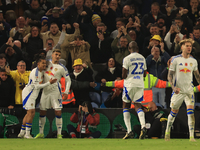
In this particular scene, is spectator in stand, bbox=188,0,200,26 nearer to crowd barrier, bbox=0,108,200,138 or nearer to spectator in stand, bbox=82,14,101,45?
spectator in stand, bbox=82,14,101,45

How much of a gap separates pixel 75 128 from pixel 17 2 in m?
7.39

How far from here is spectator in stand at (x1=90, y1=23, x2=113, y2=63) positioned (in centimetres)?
1219

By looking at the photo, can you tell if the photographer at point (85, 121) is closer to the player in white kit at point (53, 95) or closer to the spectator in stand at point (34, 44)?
the player in white kit at point (53, 95)

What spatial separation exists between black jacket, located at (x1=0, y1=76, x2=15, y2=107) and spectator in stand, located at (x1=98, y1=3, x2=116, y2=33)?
4.71m

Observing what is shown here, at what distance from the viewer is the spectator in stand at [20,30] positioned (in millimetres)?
12547

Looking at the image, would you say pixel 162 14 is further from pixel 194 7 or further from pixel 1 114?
pixel 1 114

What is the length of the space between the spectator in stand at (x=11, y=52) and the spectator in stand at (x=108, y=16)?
11.8 ft

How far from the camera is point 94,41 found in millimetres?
12344

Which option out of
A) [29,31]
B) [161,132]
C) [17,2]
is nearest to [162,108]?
[161,132]

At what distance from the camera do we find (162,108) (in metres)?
9.87

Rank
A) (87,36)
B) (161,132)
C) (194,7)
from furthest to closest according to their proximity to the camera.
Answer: (194,7), (87,36), (161,132)

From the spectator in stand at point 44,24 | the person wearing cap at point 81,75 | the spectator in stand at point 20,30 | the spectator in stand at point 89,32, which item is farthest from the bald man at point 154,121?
the spectator in stand at point 20,30
